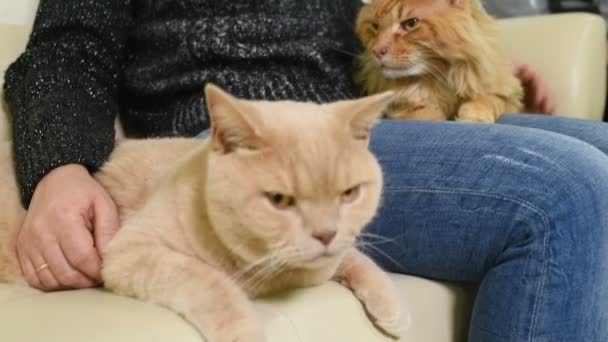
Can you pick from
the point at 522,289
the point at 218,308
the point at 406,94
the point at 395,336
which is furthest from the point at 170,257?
the point at 406,94

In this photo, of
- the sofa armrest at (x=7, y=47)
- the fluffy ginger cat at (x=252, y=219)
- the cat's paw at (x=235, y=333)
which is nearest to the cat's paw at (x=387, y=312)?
the fluffy ginger cat at (x=252, y=219)

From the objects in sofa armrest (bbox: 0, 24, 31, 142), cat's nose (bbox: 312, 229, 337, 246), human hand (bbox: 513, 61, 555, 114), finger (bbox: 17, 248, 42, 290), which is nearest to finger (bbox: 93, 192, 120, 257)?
finger (bbox: 17, 248, 42, 290)

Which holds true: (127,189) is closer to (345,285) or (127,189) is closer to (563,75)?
(345,285)

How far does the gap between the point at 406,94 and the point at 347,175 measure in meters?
0.66

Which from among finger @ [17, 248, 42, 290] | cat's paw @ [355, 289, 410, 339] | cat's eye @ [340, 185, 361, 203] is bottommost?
cat's paw @ [355, 289, 410, 339]

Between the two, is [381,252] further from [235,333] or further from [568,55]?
[568,55]

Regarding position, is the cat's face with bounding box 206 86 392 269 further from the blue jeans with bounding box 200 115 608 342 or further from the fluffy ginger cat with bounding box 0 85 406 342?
the blue jeans with bounding box 200 115 608 342

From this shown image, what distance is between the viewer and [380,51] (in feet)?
4.22

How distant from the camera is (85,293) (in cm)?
79

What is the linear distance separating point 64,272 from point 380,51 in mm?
808

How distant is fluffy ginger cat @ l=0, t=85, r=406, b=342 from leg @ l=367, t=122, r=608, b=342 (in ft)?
0.42

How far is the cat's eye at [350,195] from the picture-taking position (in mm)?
767

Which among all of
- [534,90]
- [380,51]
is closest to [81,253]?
[380,51]

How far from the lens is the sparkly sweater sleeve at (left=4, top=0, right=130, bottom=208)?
96 centimetres
